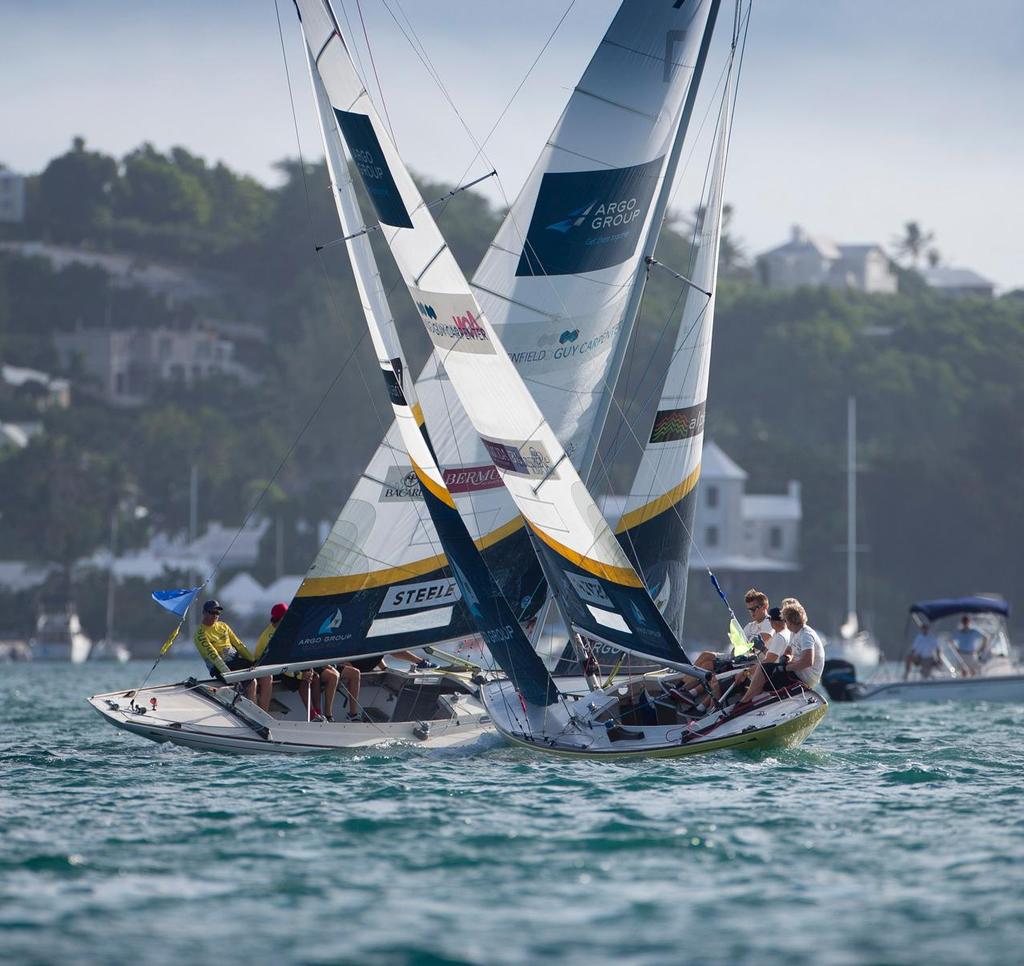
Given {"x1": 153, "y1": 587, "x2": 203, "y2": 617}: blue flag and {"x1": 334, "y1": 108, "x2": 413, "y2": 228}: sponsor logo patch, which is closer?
{"x1": 334, "y1": 108, "x2": 413, "y2": 228}: sponsor logo patch

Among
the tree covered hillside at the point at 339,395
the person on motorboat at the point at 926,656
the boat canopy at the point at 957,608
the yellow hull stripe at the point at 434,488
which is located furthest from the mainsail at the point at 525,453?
the tree covered hillside at the point at 339,395

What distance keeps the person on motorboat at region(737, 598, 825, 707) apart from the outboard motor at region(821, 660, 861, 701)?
14580 millimetres

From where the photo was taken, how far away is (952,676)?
33.2m

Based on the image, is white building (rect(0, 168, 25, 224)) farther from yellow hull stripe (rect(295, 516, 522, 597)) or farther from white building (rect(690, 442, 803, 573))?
yellow hull stripe (rect(295, 516, 522, 597))

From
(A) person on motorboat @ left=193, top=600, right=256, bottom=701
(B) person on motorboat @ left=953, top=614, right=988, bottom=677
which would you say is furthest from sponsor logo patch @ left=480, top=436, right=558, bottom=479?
(B) person on motorboat @ left=953, top=614, right=988, bottom=677

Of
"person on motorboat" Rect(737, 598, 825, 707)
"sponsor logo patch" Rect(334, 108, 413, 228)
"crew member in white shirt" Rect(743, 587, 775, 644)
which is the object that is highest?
"sponsor logo patch" Rect(334, 108, 413, 228)

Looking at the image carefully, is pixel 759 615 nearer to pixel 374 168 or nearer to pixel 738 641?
pixel 738 641

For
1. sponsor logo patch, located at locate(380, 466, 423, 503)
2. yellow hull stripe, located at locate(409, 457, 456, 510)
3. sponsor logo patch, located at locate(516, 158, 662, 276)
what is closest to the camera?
yellow hull stripe, located at locate(409, 457, 456, 510)

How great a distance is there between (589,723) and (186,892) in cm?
741

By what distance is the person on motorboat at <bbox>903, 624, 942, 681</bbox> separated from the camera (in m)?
33.8

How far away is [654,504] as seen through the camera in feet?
73.2

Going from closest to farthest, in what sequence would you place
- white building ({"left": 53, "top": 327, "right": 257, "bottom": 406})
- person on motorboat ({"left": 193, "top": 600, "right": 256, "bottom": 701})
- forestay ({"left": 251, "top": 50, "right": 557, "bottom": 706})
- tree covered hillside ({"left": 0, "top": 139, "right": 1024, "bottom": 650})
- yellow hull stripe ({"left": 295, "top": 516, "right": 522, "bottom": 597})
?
forestay ({"left": 251, "top": 50, "right": 557, "bottom": 706})
person on motorboat ({"left": 193, "top": 600, "right": 256, "bottom": 701})
yellow hull stripe ({"left": 295, "top": 516, "right": 522, "bottom": 597})
tree covered hillside ({"left": 0, "top": 139, "right": 1024, "bottom": 650})
white building ({"left": 53, "top": 327, "right": 257, "bottom": 406})

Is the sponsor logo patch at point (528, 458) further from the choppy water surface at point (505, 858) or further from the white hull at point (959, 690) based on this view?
the white hull at point (959, 690)

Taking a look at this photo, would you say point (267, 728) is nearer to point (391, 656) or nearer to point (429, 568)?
point (429, 568)
